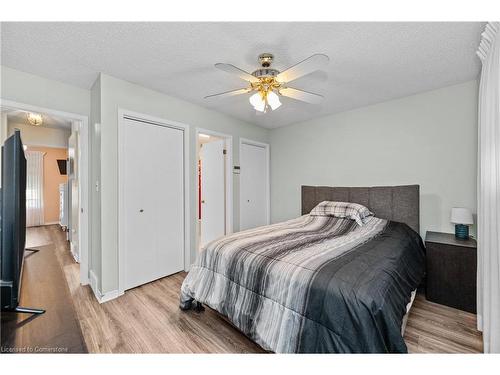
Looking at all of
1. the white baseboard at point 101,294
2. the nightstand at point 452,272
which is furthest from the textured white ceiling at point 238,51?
the white baseboard at point 101,294

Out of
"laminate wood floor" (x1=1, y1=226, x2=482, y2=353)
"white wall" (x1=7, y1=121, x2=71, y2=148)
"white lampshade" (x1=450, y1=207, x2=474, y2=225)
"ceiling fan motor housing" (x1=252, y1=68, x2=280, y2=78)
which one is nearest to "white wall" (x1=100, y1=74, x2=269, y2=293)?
"laminate wood floor" (x1=1, y1=226, x2=482, y2=353)

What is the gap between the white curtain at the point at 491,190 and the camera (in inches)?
55.7

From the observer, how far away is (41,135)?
4.68m

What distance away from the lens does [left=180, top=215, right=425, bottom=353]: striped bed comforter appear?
1126mm

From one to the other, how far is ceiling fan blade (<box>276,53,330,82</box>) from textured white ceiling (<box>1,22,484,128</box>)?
10.1 inches

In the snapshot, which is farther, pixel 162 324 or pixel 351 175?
pixel 351 175

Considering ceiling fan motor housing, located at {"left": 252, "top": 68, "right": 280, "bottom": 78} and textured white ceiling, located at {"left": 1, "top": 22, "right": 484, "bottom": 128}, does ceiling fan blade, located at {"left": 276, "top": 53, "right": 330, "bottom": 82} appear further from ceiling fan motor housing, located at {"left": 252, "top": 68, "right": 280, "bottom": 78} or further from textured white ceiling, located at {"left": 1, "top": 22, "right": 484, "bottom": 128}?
textured white ceiling, located at {"left": 1, "top": 22, "right": 484, "bottom": 128}

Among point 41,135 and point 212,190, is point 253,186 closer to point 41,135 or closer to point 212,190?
point 212,190

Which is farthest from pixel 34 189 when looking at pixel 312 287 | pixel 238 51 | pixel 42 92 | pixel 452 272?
pixel 452 272

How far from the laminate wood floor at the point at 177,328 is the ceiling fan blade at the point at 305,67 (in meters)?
2.06

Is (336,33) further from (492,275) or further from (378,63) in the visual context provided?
(492,275)

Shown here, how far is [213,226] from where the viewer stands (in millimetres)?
3965
